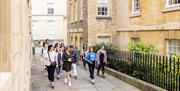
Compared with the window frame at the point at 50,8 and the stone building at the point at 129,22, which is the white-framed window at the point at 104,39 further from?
the window frame at the point at 50,8

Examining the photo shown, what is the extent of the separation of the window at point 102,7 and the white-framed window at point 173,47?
441 inches

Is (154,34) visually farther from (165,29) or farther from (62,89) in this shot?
(62,89)

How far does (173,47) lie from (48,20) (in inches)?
1508

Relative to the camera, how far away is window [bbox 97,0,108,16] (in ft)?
94.1

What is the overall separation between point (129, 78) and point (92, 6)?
44.5 feet

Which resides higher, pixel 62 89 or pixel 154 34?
pixel 154 34

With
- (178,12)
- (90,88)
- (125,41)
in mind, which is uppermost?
(178,12)

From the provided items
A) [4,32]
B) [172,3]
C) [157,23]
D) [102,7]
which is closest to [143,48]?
[157,23]

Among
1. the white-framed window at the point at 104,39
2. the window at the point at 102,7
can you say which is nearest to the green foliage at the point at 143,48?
the white-framed window at the point at 104,39

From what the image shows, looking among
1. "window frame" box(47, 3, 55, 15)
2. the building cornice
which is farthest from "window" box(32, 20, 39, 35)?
the building cornice

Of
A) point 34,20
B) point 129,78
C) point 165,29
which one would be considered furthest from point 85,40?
point 34,20

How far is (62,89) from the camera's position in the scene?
46.7ft

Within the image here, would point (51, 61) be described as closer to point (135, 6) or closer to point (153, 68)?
point (153, 68)

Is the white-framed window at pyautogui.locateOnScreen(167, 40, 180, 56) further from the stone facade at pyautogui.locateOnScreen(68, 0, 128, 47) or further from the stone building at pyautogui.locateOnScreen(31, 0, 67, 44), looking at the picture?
the stone building at pyautogui.locateOnScreen(31, 0, 67, 44)
